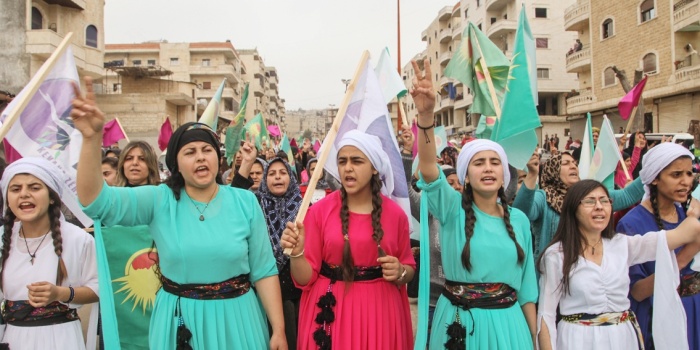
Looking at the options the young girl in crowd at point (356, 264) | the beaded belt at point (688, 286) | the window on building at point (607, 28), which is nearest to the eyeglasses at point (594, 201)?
the beaded belt at point (688, 286)

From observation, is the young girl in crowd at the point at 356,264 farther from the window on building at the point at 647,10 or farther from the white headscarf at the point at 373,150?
the window on building at the point at 647,10

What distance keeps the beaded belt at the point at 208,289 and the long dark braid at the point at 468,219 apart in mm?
1219

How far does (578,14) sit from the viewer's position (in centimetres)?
3216

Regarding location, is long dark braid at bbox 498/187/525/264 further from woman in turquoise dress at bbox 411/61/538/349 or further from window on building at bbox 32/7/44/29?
window on building at bbox 32/7/44/29

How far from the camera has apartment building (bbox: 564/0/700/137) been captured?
75.3ft

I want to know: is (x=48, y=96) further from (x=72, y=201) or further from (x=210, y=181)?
(x=210, y=181)

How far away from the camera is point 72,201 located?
10.9 feet

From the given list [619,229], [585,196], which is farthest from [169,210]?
[619,229]

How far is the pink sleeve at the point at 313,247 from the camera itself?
304cm

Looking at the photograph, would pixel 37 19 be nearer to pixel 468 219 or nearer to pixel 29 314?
pixel 29 314

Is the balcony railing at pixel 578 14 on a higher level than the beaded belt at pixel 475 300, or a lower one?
higher

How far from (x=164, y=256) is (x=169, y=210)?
0.23 metres

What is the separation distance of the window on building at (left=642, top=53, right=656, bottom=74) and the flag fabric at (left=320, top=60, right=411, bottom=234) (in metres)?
26.3

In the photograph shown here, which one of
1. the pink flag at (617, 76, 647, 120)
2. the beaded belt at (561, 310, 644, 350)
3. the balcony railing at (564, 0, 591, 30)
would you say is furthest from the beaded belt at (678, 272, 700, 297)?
the balcony railing at (564, 0, 591, 30)
